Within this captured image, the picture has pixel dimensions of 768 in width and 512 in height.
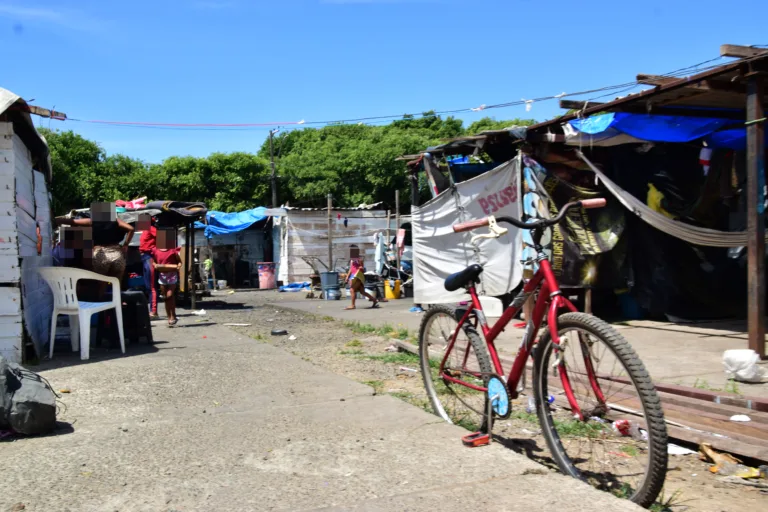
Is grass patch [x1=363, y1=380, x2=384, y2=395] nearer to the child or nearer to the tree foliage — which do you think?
the child

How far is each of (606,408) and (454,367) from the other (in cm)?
138

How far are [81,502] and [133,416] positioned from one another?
1726 millimetres

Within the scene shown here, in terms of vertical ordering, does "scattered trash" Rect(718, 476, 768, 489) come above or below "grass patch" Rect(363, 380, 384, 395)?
below

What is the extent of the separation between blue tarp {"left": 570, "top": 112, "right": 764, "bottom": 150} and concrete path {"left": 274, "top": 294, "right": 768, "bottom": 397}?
264cm

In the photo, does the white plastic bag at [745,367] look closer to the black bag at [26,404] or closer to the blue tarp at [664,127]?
the blue tarp at [664,127]

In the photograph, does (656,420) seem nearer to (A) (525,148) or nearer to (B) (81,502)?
(B) (81,502)

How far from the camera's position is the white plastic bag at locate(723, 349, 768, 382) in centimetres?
545

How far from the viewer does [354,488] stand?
123 inches

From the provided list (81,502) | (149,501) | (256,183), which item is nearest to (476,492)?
(149,501)

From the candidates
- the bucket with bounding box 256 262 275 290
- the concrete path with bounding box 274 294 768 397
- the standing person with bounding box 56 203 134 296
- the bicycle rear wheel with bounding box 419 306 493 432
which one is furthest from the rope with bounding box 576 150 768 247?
the bucket with bounding box 256 262 275 290

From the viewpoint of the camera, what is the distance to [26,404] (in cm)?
404

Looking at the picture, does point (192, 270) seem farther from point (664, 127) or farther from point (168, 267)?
point (664, 127)

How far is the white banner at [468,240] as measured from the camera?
403 inches

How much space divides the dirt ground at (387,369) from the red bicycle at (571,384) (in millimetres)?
278
